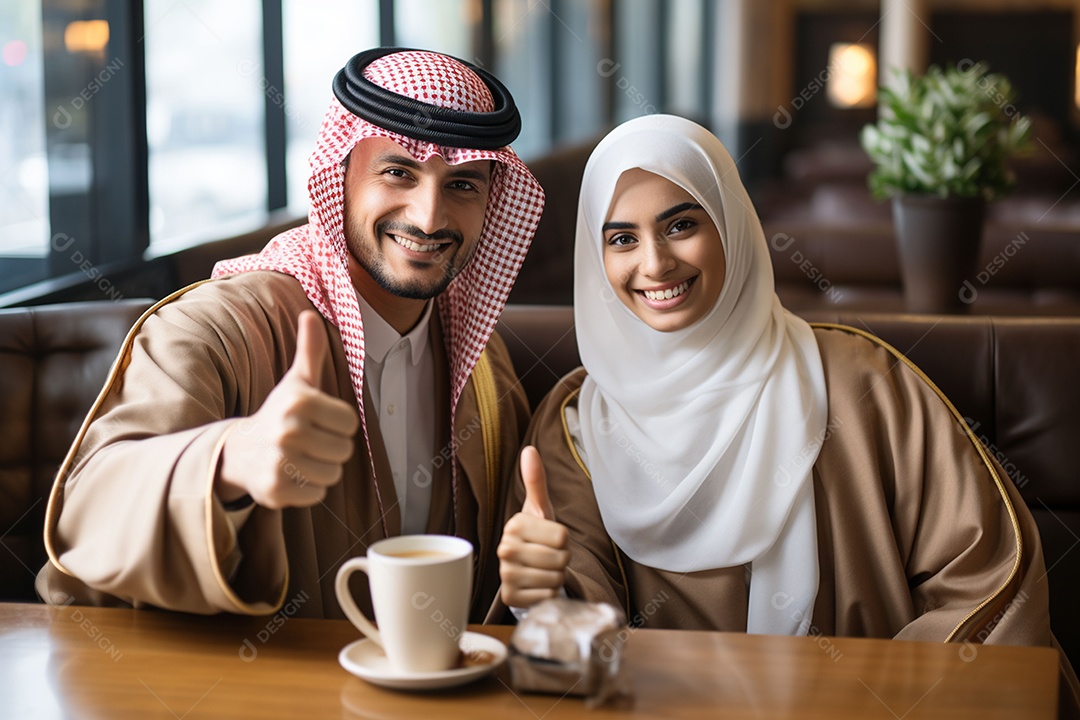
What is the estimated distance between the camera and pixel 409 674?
1.15 m

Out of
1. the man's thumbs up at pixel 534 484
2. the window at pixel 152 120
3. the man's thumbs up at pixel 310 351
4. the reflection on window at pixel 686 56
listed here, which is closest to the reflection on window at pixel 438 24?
the window at pixel 152 120

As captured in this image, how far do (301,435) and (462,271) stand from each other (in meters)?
0.93

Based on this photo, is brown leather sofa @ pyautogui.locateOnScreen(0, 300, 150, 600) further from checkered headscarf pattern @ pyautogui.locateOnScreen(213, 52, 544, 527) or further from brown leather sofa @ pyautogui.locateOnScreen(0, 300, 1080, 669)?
checkered headscarf pattern @ pyautogui.locateOnScreen(213, 52, 544, 527)

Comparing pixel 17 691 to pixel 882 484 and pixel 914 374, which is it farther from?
pixel 914 374

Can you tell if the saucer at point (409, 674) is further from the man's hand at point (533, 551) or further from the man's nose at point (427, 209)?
the man's nose at point (427, 209)

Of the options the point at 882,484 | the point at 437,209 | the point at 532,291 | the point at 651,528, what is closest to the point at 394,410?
the point at 437,209

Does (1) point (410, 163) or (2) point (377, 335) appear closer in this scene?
(1) point (410, 163)

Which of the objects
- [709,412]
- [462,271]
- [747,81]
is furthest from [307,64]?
[747,81]

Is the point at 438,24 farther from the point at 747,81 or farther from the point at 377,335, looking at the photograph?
the point at 747,81

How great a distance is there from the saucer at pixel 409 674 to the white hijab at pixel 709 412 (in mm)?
661

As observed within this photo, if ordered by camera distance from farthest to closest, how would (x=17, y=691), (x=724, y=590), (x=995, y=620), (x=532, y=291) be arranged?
(x=532, y=291), (x=724, y=590), (x=995, y=620), (x=17, y=691)

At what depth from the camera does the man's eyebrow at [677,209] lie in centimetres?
187

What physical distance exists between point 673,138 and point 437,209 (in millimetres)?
419

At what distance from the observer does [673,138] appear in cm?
190
